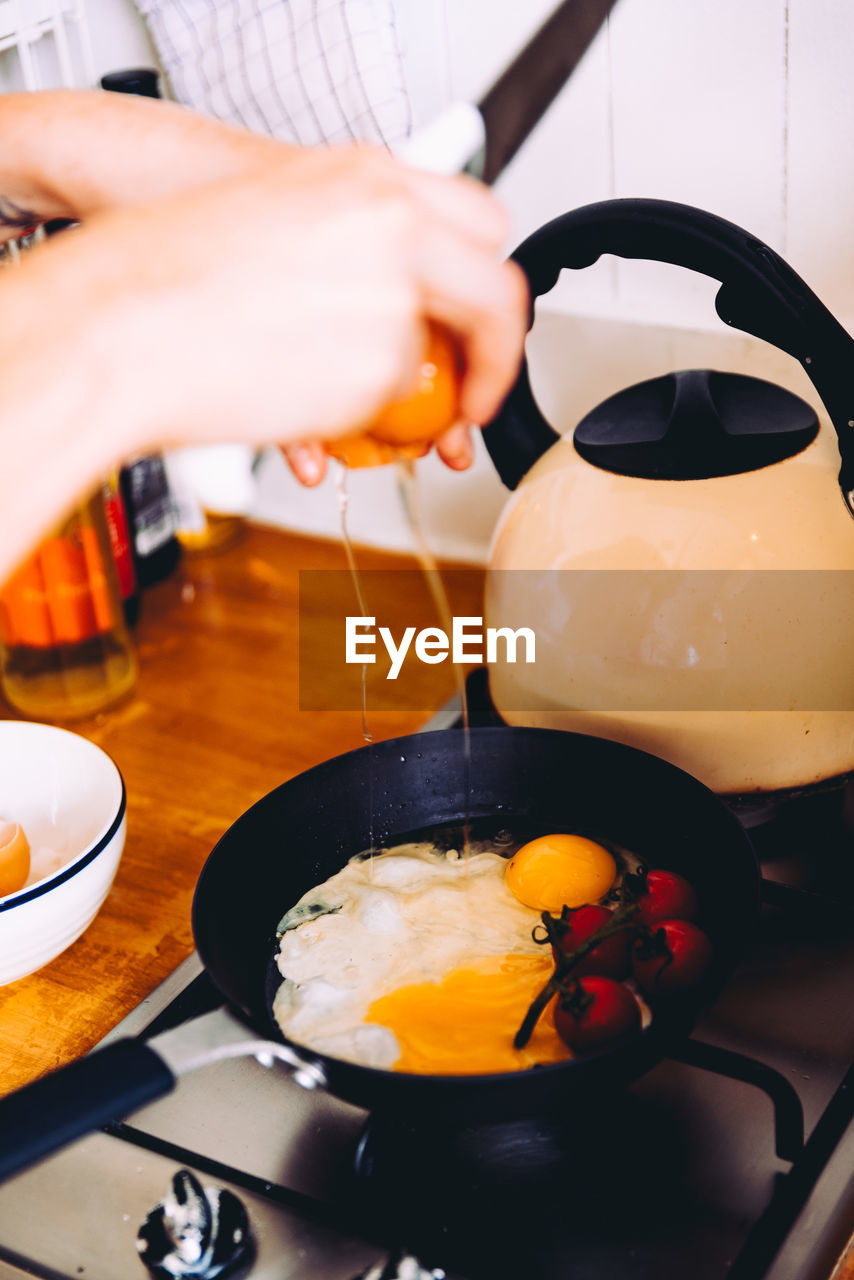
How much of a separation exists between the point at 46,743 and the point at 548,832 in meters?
0.38

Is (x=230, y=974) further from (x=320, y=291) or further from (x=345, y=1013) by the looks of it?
(x=320, y=291)

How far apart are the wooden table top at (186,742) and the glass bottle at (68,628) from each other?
0.10 feet

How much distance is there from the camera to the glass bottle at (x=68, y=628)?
1.07 m

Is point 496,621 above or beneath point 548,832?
above

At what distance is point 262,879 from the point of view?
79cm

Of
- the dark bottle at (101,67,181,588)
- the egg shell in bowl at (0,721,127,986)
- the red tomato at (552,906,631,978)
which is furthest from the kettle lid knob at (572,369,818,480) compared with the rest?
the dark bottle at (101,67,181,588)

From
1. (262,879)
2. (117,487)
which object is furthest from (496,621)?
(117,487)

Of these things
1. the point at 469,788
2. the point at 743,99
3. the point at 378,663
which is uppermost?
the point at 743,99

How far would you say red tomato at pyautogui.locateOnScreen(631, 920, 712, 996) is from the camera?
0.67 m

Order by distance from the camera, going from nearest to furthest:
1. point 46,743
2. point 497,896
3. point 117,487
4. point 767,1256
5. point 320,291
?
point 320,291 → point 767,1256 → point 497,896 → point 46,743 → point 117,487

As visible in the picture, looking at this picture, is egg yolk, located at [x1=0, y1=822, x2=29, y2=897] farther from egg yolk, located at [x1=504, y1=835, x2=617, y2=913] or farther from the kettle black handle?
the kettle black handle

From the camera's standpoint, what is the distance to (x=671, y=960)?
0.67m

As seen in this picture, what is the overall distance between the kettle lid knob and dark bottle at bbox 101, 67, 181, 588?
525 millimetres

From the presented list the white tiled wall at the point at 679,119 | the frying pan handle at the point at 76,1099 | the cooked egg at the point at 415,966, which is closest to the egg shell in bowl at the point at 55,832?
the cooked egg at the point at 415,966
